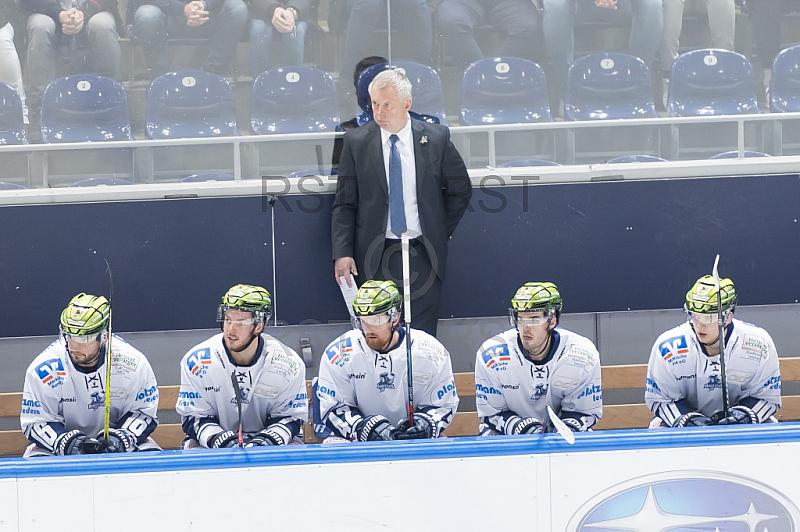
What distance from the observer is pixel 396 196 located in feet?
18.6

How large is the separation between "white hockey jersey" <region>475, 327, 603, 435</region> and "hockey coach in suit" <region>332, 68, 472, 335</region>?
0.88m

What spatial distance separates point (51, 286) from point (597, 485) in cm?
360

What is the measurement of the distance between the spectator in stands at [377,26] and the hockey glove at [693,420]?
100 inches

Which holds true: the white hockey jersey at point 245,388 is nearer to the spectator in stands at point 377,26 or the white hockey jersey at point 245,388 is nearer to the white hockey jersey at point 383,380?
the white hockey jersey at point 383,380

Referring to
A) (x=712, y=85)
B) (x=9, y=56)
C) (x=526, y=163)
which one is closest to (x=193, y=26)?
(x=9, y=56)

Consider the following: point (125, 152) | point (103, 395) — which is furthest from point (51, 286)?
point (103, 395)

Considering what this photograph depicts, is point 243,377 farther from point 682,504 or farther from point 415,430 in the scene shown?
point 682,504

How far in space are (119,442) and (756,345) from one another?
8.99ft

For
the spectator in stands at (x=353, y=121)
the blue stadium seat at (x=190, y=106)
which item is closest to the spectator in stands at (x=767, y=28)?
the spectator in stands at (x=353, y=121)

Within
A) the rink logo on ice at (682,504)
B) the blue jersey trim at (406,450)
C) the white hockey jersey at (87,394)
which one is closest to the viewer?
the blue jersey trim at (406,450)

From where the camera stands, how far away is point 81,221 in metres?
6.13

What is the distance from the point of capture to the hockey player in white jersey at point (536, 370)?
189 inches

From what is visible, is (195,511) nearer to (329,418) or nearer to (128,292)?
(329,418)

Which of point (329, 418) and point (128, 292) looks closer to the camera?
point (329, 418)
